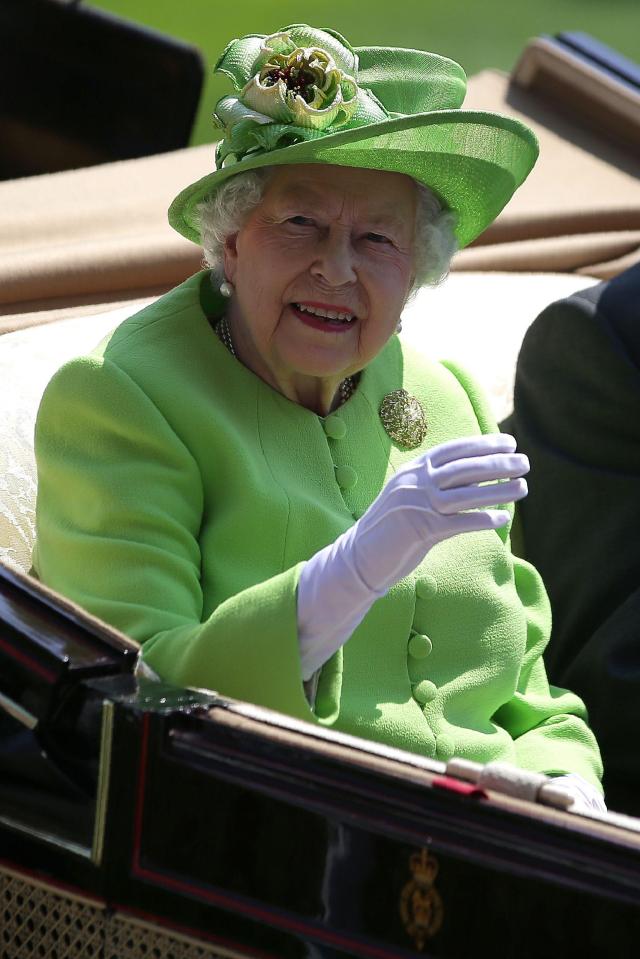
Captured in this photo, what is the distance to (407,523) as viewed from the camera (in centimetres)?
163

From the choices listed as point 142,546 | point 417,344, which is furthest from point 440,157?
point 417,344

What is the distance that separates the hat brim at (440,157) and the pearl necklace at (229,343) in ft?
0.55

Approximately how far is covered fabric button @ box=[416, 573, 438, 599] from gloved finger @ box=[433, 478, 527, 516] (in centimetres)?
45

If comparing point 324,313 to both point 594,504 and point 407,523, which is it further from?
point 594,504

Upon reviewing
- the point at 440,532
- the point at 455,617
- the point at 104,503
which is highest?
the point at 440,532

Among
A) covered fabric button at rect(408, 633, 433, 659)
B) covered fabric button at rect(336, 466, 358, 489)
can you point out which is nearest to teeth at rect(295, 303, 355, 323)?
covered fabric button at rect(336, 466, 358, 489)

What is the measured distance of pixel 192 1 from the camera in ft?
26.7

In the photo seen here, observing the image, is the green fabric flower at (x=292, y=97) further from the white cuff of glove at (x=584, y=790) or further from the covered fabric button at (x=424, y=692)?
the white cuff of glove at (x=584, y=790)

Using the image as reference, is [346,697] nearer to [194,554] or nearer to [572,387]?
[194,554]

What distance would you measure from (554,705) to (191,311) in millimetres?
768

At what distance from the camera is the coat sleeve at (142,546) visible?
5.46 ft

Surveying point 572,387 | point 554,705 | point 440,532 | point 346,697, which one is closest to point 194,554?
point 346,697

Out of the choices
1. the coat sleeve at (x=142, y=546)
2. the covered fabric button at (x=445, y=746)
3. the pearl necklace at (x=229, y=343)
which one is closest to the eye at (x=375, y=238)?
the pearl necklace at (x=229, y=343)

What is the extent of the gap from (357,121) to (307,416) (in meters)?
0.40
